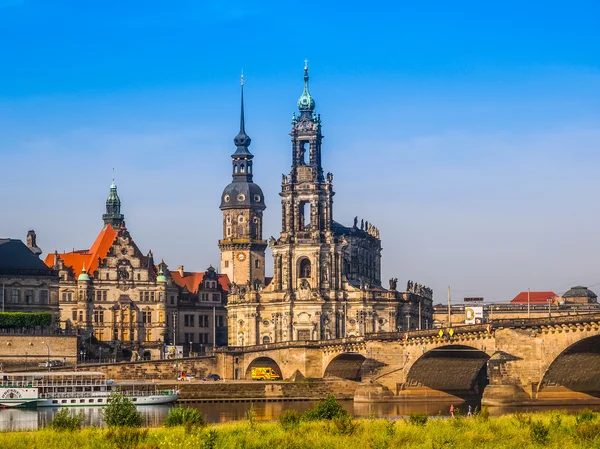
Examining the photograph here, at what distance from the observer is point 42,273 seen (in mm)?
159625

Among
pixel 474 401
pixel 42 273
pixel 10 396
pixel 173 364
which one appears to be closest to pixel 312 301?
pixel 173 364

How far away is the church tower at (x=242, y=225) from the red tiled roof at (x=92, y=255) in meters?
19.2

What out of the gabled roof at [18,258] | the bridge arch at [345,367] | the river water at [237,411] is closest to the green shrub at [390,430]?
the river water at [237,411]

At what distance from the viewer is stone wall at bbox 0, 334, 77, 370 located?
14350 centimetres

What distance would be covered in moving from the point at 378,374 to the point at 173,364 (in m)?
33.1

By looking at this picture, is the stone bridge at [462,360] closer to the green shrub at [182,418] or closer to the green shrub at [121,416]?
the green shrub at [182,418]

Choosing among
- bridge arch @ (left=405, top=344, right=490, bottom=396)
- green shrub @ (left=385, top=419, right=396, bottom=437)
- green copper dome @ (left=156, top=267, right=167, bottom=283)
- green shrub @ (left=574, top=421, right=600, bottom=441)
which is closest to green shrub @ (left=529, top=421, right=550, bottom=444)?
green shrub @ (left=574, top=421, right=600, bottom=441)

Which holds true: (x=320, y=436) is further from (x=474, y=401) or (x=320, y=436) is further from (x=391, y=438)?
(x=474, y=401)

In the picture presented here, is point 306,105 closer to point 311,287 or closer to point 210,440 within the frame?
point 311,287

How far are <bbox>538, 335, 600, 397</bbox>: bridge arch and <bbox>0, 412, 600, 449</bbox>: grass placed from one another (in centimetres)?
2976

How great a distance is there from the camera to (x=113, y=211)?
18438cm

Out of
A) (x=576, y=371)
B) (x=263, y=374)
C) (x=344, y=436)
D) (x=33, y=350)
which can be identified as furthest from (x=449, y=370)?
(x=344, y=436)

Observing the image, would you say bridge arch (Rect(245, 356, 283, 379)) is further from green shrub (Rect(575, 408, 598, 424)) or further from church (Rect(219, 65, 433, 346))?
green shrub (Rect(575, 408, 598, 424))

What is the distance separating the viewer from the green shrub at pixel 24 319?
146125 mm
